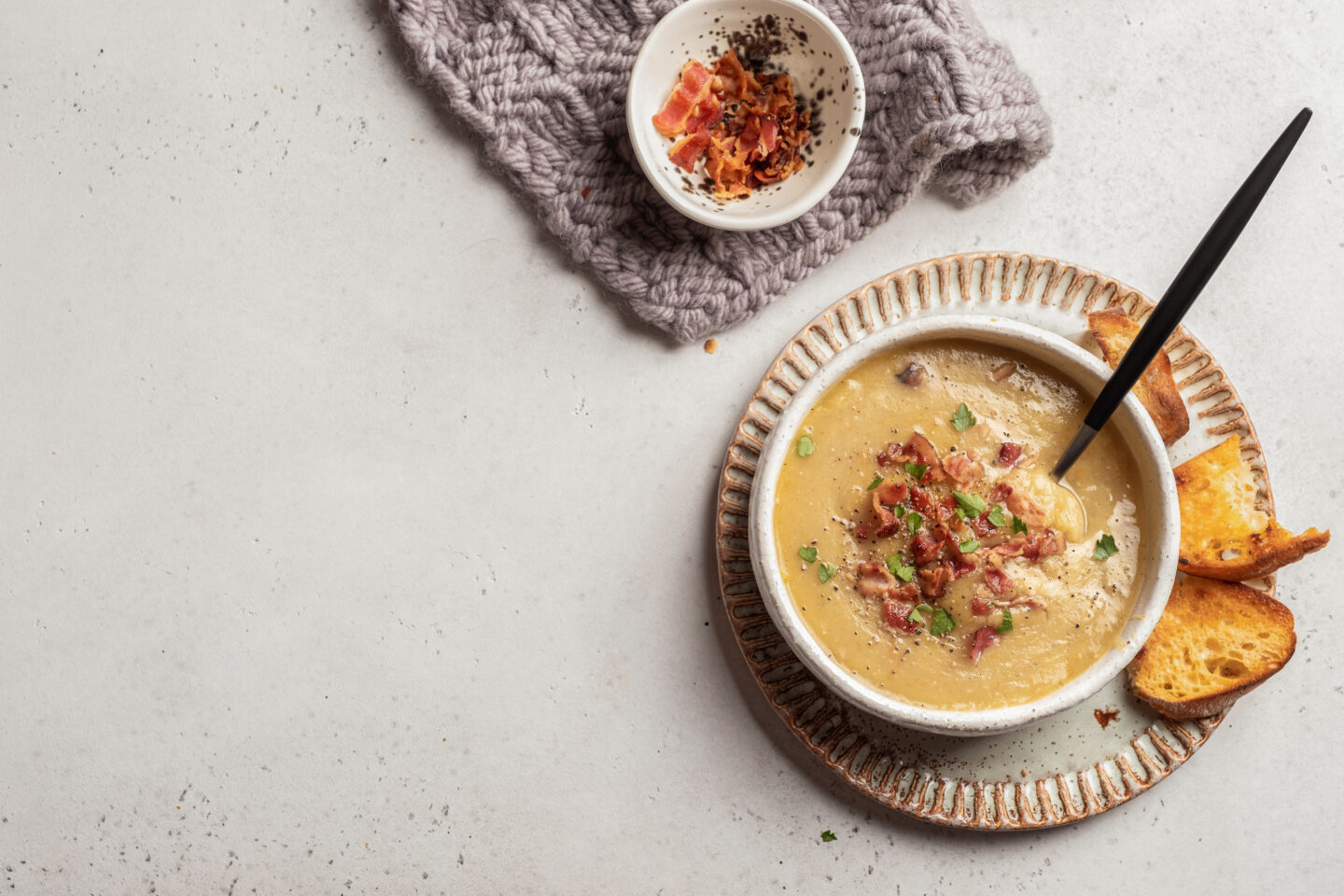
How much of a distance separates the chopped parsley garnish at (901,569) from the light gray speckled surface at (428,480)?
0.49 metres

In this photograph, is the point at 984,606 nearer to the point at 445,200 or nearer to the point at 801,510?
the point at 801,510

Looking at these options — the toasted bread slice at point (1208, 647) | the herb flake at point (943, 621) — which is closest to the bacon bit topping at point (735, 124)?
the herb flake at point (943, 621)

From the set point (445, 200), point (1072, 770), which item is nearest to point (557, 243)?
point (445, 200)

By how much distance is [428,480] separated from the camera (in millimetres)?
2027

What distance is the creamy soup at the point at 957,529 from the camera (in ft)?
5.28

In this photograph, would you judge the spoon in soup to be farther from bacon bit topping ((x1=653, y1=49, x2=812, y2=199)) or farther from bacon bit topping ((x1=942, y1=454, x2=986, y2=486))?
bacon bit topping ((x1=653, y1=49, x2=812, y2=199))

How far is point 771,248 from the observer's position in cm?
194

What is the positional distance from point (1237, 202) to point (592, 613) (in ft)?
4.54

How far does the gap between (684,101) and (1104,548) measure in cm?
114

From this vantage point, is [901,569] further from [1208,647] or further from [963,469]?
[1208,647]

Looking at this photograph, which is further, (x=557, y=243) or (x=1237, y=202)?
(x=557, y=243)

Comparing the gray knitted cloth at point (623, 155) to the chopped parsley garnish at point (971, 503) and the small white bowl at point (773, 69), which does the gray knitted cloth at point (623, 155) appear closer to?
the small white bowl at point (773, 69)

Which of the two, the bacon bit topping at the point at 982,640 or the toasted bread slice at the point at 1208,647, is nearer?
the bacon bit topping at the point at 982,640

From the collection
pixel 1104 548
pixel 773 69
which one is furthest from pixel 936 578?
pixel 773 69
